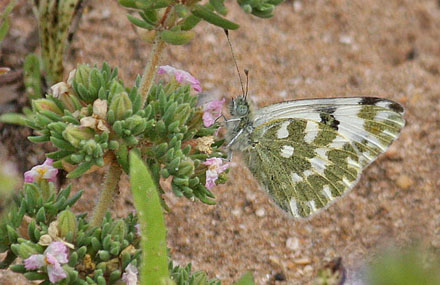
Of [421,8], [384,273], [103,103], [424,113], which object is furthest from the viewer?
[421,8]

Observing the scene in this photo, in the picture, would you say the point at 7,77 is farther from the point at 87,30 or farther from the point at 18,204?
the point at 18,204

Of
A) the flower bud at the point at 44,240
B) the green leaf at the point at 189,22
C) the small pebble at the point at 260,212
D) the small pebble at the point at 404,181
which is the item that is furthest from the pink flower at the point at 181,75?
the small pebble at the point at 404,181

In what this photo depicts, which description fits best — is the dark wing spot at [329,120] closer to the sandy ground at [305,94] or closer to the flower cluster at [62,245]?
the sandy ground at [305,94]

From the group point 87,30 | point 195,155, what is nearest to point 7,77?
point 87,30

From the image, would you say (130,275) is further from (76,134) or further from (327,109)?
(327,109)

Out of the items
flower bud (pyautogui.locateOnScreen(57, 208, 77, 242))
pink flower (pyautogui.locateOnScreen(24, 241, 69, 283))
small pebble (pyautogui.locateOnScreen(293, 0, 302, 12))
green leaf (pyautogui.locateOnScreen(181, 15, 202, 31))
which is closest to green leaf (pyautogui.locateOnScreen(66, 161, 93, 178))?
flower bud (pyautogui.locateOnScreen(57, 208, 77, 242))
